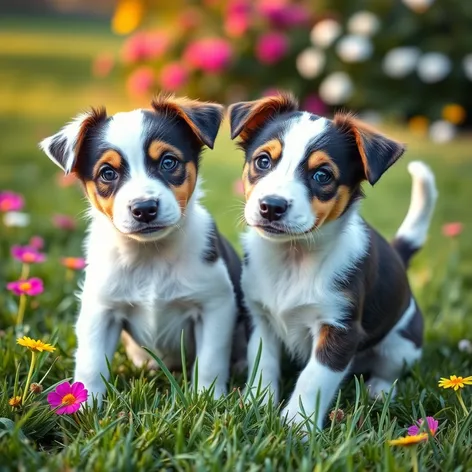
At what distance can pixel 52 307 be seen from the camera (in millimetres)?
5434

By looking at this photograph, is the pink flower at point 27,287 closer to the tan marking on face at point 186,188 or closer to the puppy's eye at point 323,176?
the tan marking on face at point 186,188

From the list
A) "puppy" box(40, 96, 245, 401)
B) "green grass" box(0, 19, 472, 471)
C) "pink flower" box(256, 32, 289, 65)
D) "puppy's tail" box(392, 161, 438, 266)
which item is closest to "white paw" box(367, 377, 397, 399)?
"green grass" box(0, 19, 472, 471)

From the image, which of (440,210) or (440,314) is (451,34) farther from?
(440,314)

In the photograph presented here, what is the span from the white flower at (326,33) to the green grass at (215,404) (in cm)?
301

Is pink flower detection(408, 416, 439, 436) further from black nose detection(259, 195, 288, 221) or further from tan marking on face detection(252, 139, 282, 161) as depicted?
tan marking on face detection(252, 139, 282, 161)

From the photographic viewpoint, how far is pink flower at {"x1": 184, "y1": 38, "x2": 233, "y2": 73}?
36.9 feet

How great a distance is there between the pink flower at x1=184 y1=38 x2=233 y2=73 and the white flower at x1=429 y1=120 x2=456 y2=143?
311 cm

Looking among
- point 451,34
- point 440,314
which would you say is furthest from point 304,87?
point 440,314

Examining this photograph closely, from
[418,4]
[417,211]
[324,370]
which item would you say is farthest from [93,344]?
[418,4]

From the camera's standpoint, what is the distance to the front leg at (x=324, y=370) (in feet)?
13.0

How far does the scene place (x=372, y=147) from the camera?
391 centimetres

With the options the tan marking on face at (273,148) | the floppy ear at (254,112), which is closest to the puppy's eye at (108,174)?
the floppy ear at (254,112)

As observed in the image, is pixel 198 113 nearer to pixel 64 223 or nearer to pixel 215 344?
pixel 215 344

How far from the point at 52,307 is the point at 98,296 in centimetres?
140
